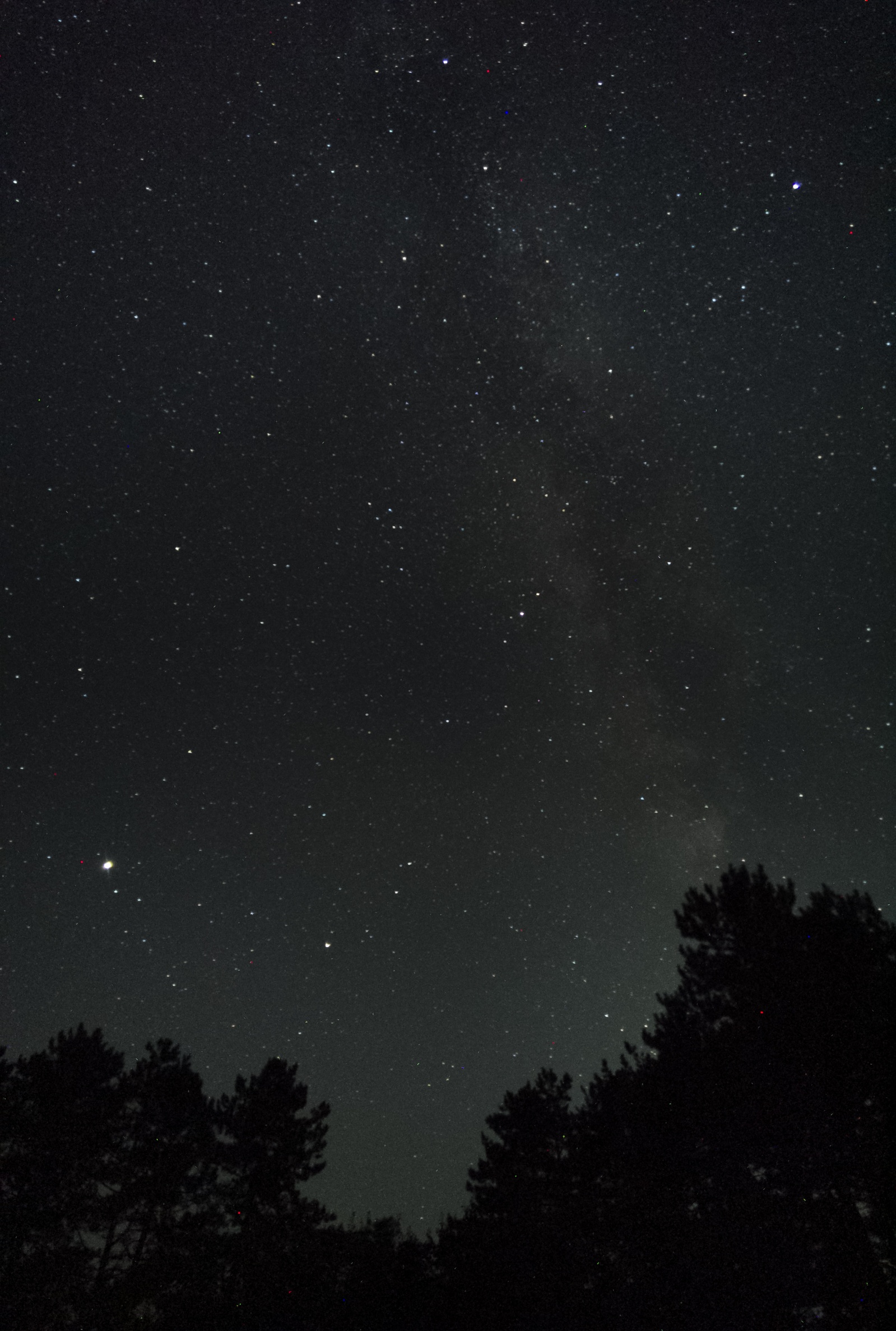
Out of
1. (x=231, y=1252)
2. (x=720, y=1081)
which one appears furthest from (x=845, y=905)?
(x=231, y=1252)

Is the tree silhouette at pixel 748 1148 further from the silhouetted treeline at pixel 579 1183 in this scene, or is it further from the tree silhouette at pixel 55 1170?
the tree silhouette at pixel 55 1170

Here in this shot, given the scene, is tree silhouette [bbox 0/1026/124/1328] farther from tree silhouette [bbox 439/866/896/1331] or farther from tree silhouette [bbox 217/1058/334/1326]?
tree silhouette [bbox 439/866/896/1331]

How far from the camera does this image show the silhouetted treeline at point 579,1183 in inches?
424

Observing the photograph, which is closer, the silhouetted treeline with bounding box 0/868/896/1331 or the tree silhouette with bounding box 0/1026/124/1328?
the silhouetted treeline with bounding box 0/868/896/1331

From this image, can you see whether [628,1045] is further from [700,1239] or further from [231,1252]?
[231,1252]

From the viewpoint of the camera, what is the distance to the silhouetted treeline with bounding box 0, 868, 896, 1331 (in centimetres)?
1077

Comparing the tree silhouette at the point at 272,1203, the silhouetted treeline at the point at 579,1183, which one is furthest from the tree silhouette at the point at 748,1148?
the tree silhouette at the point at 272,1203

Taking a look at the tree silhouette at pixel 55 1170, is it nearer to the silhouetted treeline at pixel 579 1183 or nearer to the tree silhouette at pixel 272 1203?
the silhouetted treeline at pixel 579 1183

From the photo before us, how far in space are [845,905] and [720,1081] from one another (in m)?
4.11

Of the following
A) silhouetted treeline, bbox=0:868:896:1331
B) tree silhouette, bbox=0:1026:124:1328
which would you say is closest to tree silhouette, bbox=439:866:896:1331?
silhouetted treeline, bbox=0:868:896:1331

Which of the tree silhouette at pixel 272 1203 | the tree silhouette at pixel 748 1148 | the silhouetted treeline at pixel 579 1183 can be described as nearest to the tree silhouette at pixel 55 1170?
the silhouetted treeline at pixel 579 1183

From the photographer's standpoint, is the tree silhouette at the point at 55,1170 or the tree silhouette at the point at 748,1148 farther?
the tree silhouette at the point at 55,1170

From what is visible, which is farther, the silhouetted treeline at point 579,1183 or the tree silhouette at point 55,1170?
the tree silhouette at point 55,1170

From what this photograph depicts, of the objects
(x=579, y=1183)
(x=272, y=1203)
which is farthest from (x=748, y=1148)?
(x=272, y=1203)
